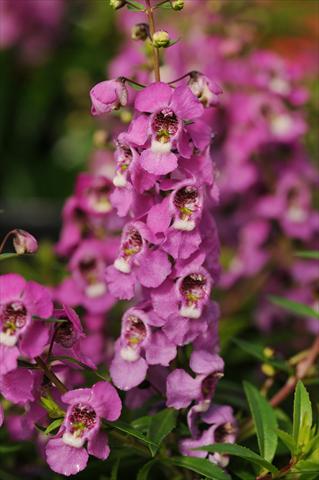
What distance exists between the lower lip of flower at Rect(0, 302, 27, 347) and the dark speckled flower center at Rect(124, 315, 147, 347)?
0.19 meters

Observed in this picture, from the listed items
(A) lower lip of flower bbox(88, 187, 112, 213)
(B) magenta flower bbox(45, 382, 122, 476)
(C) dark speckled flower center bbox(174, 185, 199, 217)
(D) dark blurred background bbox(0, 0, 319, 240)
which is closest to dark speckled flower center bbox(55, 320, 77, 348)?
(B) magenta flower bbox(45, 382, 122, 476)

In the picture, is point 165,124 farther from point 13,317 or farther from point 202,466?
point 202,466

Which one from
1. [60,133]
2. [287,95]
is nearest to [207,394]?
[287,95]

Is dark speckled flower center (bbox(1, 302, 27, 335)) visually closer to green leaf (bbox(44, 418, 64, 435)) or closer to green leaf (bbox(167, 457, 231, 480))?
green leaf (bbox(44, 418, 64, 435))

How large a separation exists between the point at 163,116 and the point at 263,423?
46 centimetres

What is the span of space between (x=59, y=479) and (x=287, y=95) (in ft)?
3.31

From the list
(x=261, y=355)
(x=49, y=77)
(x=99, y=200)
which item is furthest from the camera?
(x=49, y=77)

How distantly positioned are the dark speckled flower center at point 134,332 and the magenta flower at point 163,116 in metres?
0.23

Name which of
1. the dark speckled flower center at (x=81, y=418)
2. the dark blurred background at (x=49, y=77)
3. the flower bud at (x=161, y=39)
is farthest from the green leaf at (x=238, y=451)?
the dark blurred background at (x=49, y=77)

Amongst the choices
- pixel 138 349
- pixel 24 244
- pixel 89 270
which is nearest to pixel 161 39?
pixel 24 244

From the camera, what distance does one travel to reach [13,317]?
106 centimetres

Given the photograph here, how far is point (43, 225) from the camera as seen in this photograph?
3361mm

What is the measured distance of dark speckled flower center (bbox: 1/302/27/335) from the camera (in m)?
1.05

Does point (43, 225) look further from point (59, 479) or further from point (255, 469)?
point (255, 469)
